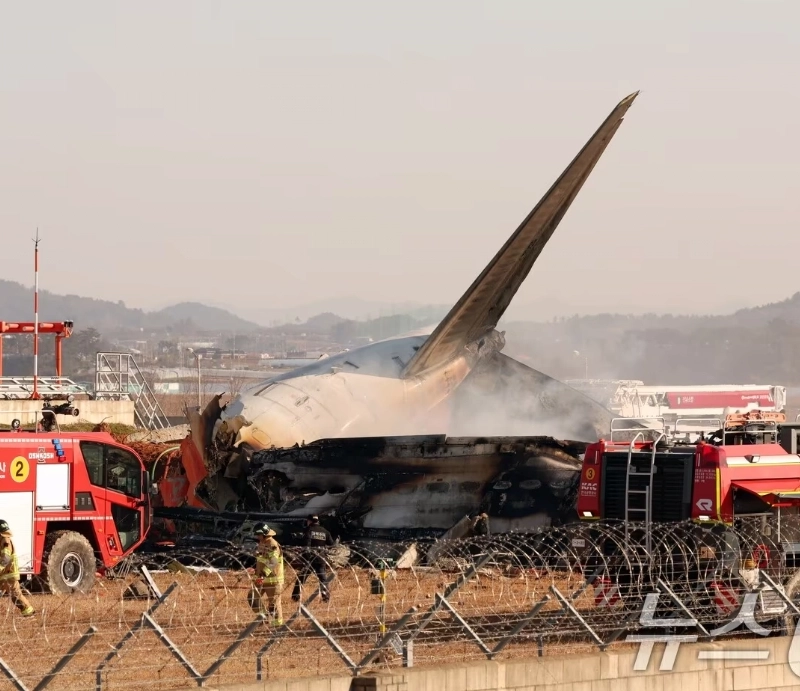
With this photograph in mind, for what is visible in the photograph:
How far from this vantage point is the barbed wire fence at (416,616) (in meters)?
14.4

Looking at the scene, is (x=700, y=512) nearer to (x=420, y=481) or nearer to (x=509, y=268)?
(x=420, y=481)

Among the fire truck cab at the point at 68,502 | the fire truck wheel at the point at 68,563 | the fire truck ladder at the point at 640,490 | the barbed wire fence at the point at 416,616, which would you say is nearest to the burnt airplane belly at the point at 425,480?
the fire truck cab at the point at 68,502

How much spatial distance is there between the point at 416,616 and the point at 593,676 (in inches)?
90.2

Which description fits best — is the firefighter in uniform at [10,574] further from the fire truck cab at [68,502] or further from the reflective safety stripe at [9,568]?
the fire truck cab at [68,502]

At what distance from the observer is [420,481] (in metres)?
32.9

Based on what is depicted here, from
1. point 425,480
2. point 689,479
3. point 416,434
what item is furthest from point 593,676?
point 416,434

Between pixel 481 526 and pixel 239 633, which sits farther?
pixel 481 526

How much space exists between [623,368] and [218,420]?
210ft

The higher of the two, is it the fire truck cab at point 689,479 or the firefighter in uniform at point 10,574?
the fire truck cab at point 689,479

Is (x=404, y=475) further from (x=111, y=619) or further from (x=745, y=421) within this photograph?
(x=111, y=619)

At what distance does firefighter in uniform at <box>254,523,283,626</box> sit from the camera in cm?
1872

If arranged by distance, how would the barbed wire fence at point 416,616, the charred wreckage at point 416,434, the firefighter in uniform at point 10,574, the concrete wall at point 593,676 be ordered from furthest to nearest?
the charred wreckage at point 416,434 < the firefighter in uniform at point 10,574 < the barbed wire fence at point 416,616 < the concrete wall at point 593,676

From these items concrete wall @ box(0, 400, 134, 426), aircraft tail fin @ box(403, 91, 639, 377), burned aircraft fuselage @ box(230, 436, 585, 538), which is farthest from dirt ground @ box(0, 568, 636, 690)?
concrete wall @ box(0, 400, 134, 426)

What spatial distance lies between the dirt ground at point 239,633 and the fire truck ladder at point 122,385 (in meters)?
45.2
